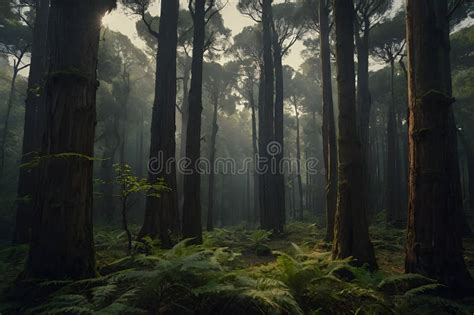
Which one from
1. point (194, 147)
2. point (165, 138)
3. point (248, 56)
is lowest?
point (194, 147)

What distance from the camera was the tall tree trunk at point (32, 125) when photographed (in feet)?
30.2

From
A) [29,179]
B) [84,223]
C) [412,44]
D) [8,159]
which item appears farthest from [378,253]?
[8,159]

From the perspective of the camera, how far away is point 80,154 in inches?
156

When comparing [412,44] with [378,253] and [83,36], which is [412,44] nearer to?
[83,36]

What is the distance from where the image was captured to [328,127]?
377 inches

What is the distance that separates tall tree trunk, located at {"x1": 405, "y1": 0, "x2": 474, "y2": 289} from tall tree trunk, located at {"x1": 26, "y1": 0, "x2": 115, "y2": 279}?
4.77 meters

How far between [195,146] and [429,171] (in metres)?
6.03

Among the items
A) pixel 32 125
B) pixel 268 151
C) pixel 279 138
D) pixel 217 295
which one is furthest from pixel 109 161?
pixel 217 295

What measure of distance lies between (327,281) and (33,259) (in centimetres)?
399

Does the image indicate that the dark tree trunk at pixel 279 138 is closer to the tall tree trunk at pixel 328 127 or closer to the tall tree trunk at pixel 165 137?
the tall tree trunk at pixel 328 127

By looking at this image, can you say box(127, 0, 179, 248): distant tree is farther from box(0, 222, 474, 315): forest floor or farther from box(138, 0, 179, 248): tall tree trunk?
box(0, 222, 474, 315): forest floor

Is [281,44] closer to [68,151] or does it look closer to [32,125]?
[32,125]

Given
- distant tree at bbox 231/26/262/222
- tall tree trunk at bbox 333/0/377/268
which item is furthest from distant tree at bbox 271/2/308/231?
tall tree trunk at bbox 333/0/377/268

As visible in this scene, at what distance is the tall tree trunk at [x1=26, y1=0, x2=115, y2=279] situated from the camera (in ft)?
12.4
